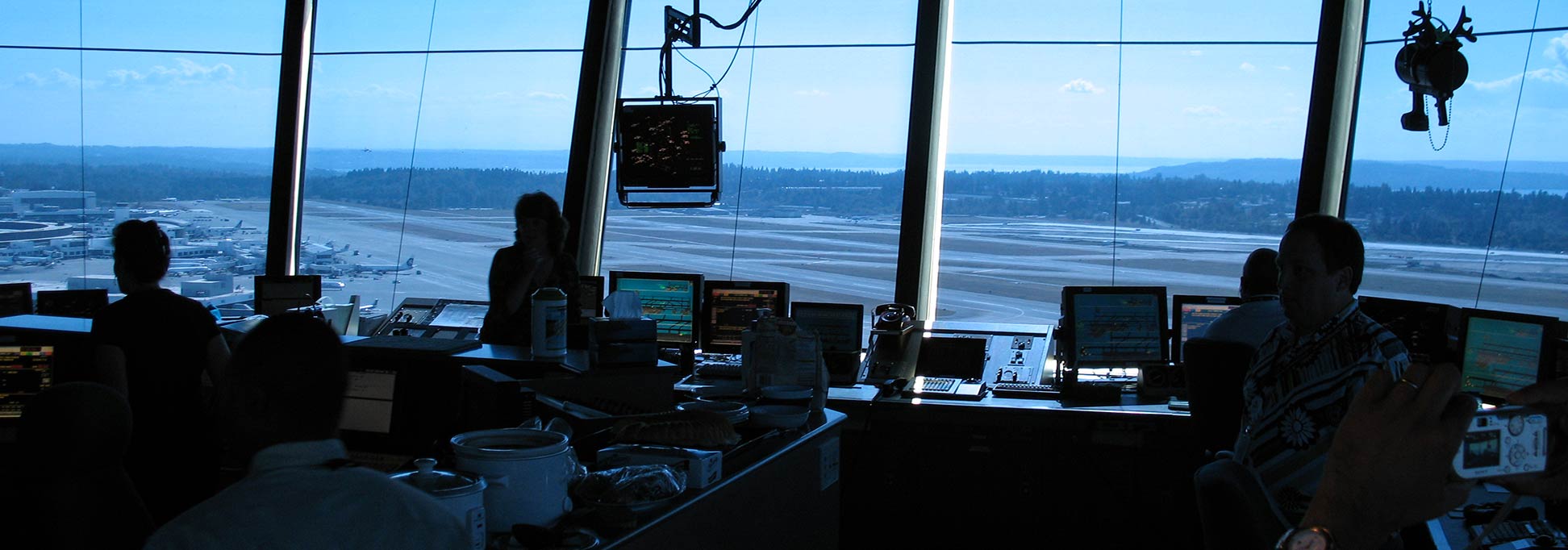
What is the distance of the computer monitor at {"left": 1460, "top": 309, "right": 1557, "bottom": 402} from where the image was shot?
13.1 ft

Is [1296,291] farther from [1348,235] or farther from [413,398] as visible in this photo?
[413,398]

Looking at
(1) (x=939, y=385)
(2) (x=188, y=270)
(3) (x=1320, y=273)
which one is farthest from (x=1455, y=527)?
(2) (x=188, y=270)

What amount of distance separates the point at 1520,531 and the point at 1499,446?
1.97 m

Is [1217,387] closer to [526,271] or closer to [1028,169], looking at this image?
[526,271]

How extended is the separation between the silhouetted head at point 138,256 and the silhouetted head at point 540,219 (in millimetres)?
1554

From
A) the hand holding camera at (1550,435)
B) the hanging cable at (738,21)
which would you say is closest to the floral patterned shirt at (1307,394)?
the hand holding camera at (1550,435)

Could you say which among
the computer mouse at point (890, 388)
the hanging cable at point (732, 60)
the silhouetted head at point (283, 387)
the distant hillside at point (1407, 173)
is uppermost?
the hanging cable at point (732, 60)

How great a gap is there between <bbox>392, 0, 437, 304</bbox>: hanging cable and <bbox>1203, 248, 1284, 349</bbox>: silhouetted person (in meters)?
4.44

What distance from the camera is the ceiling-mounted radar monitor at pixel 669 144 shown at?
5016 millimetres

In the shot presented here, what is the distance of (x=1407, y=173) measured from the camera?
5.21 meters

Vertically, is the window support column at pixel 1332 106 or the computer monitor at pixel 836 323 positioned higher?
the window support column at pixel 1332 106

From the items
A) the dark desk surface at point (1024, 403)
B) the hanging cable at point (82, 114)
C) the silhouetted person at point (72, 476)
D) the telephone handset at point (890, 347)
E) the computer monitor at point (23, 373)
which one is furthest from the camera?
the hanging cable at point (82, 114)

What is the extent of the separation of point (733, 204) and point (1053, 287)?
5.91ft

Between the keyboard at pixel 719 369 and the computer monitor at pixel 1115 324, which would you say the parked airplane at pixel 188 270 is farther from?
the computer monitor at pixel 1115 324
